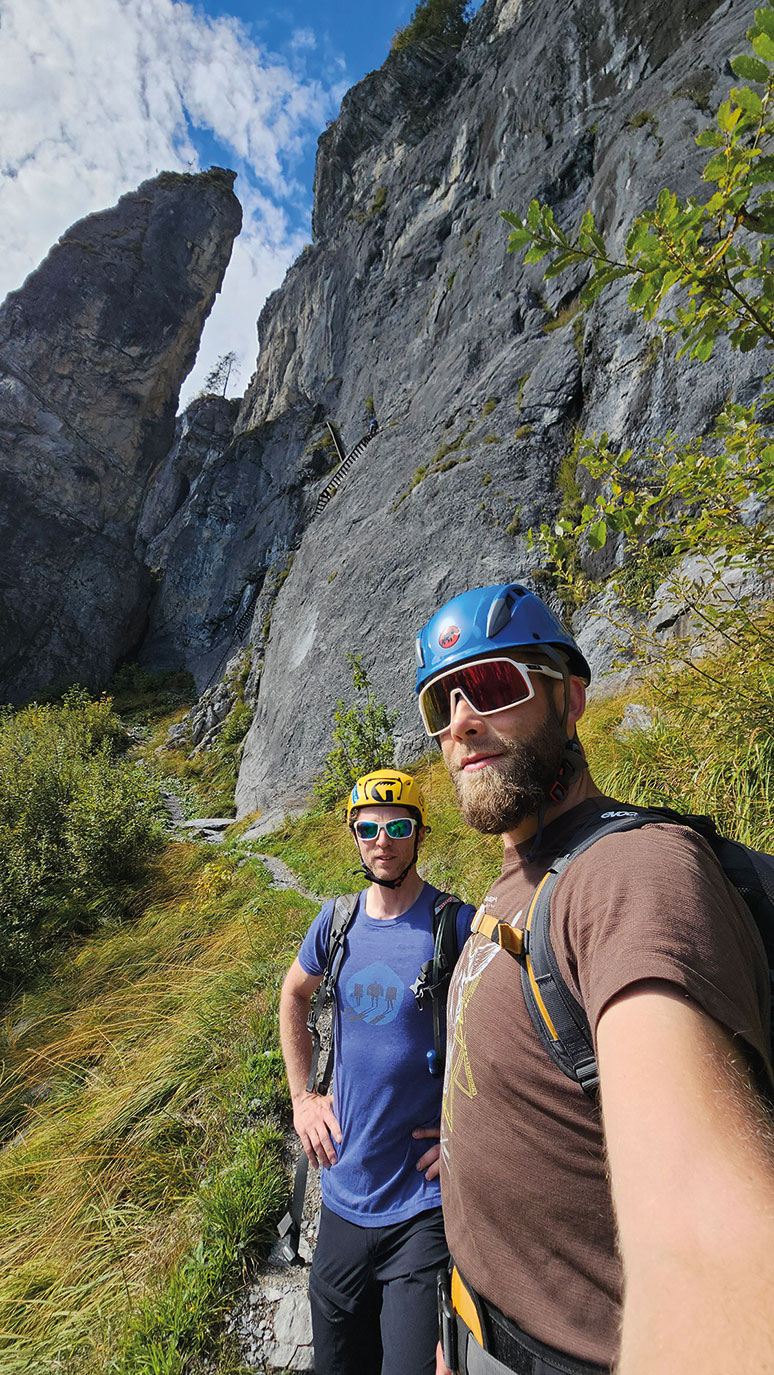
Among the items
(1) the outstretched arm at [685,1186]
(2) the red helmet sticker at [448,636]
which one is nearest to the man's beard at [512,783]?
(2) the red helmet sticker at [448,636]

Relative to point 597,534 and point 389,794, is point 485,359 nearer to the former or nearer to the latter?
point 389,794

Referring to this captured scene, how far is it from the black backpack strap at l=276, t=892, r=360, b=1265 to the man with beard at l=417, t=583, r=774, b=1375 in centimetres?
104

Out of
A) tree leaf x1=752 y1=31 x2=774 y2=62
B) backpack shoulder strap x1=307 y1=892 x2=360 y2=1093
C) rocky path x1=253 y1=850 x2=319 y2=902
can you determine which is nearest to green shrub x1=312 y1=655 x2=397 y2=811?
rocky path x1=253 y1=850 x2=319 y2=902

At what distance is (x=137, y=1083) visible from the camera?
3.90 m

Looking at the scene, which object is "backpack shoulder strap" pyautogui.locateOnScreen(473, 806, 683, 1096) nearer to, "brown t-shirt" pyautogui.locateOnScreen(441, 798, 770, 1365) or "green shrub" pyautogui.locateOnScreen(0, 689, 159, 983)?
"brown t-shirt" pyautogui.locateOnScreen(441, 798, 770, 1365)

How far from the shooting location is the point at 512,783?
58.5 inches

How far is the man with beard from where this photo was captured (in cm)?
62

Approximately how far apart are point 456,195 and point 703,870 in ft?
114

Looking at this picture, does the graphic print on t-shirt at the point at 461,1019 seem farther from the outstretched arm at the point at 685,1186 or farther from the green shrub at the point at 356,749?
the green shrub at the point at 356,749

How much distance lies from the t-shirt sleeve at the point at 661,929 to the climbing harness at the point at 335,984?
1.33m

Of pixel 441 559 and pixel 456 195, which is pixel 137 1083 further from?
pixel 456 195

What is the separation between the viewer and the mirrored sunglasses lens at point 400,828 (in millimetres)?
2955

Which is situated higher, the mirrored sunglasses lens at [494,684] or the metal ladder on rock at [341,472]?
the metal ladder on rock at [341,472]

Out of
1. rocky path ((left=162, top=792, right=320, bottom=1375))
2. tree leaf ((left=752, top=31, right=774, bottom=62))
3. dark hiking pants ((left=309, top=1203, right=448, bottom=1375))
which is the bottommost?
rocky path ((left=162, top=792, right=320, bottom=1375))
